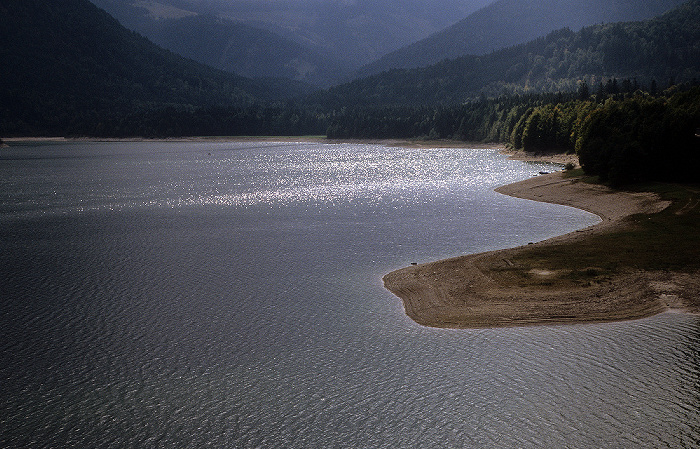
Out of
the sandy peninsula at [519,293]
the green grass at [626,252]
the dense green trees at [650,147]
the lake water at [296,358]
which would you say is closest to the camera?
the lake water at [296,358]

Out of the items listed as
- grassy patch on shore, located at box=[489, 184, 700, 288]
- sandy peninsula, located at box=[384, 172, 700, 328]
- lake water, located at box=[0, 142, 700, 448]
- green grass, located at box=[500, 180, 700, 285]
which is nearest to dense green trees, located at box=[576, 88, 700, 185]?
green grass, located at box=[500, 180, 700, 285]

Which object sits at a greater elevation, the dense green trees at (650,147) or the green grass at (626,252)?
the dense green trees at (650,147)

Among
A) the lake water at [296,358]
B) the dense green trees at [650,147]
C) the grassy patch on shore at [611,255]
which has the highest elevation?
the dense green trees at [650,147]

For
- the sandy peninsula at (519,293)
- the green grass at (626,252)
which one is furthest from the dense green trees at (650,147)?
the sandy peninsula at (519,293)

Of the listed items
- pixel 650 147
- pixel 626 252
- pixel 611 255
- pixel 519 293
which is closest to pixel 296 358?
pixel 519 293

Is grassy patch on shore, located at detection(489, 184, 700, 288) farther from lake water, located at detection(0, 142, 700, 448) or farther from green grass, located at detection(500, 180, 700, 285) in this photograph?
lake water, located at detection(0, 142, 700, 448)

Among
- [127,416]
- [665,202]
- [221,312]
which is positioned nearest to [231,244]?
[221,312]

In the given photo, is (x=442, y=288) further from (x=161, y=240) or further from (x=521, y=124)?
(x=521, y=124)

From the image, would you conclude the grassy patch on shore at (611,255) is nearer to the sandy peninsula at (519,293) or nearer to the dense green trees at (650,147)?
the sandy peninsula at (519,293)
